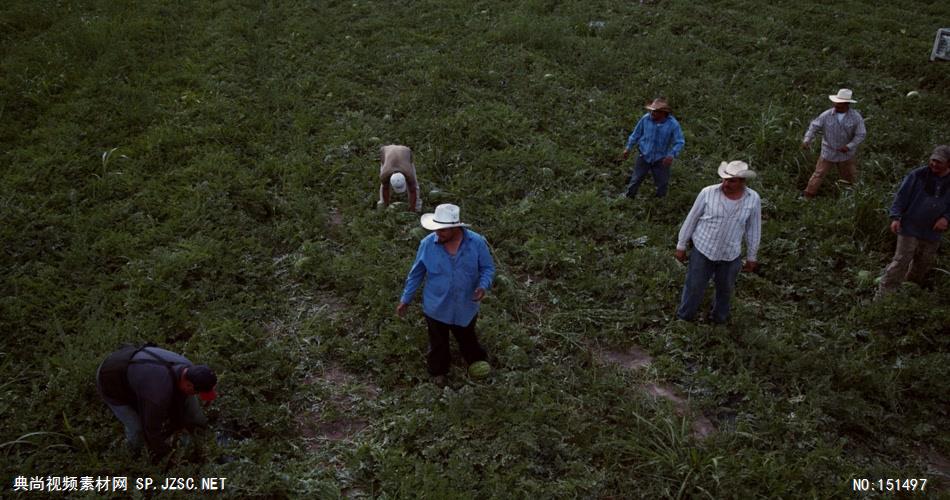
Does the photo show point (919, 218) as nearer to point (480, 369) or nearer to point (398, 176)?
point (480, 369)

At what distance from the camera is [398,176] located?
773 centimetres

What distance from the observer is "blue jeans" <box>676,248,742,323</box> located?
19.7 feet

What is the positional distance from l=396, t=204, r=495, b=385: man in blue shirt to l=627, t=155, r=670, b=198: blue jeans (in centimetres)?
395

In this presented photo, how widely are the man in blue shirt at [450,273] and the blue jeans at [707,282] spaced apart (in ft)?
7.00

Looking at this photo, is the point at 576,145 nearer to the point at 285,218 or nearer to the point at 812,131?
the point at 812,131

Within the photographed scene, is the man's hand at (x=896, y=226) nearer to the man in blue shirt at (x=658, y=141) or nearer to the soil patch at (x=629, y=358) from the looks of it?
the man in blue shirt at (x=658, y=141)

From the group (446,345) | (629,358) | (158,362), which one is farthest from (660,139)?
(158,362)

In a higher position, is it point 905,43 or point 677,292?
point 905,43

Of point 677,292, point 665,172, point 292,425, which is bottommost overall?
point 292,425

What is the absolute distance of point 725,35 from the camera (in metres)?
13.9

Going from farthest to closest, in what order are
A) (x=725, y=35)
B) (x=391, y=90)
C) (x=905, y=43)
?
1. (x=725, y=35)
2. (x=905, y=43)
3. (x=391, y=90)

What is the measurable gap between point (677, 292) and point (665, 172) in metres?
2.28

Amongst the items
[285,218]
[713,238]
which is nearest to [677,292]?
[713,238]

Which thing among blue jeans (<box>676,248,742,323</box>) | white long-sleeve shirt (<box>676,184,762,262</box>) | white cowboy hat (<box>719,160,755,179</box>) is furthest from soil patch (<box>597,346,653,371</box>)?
white cowboy hat (<box>719,160,755,179</box>)
